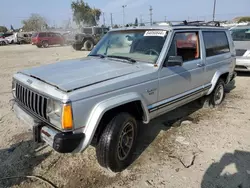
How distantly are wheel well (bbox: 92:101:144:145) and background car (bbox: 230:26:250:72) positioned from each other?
625 centimetres

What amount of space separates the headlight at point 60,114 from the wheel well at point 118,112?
1.65 feet

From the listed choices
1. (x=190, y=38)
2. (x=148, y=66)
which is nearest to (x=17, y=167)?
(x=148, y=66)

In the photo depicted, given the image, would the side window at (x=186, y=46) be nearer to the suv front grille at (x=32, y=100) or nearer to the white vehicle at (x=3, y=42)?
the suv front grille at (x=32, y=100)

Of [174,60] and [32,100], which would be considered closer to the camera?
[32,100]

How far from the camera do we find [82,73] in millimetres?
2881

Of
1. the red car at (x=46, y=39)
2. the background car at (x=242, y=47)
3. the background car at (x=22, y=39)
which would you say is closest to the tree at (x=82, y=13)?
the background car at (x=22, y=39)

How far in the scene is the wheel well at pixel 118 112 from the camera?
275cm

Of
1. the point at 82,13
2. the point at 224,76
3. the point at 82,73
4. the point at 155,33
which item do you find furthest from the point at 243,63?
the point at 82,13

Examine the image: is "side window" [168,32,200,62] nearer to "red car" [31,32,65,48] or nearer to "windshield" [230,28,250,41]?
"windshield" [230,28,250,41]

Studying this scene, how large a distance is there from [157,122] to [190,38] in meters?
1.74

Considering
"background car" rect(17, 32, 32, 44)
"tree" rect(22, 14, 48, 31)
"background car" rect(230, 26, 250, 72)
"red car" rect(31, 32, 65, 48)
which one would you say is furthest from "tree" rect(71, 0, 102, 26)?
"background car" rect(230, 26, 250, 72)

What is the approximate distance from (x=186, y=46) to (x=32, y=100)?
9.34 feet

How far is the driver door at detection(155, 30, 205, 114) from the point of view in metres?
3.37

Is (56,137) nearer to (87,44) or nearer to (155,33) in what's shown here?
(155,33)
